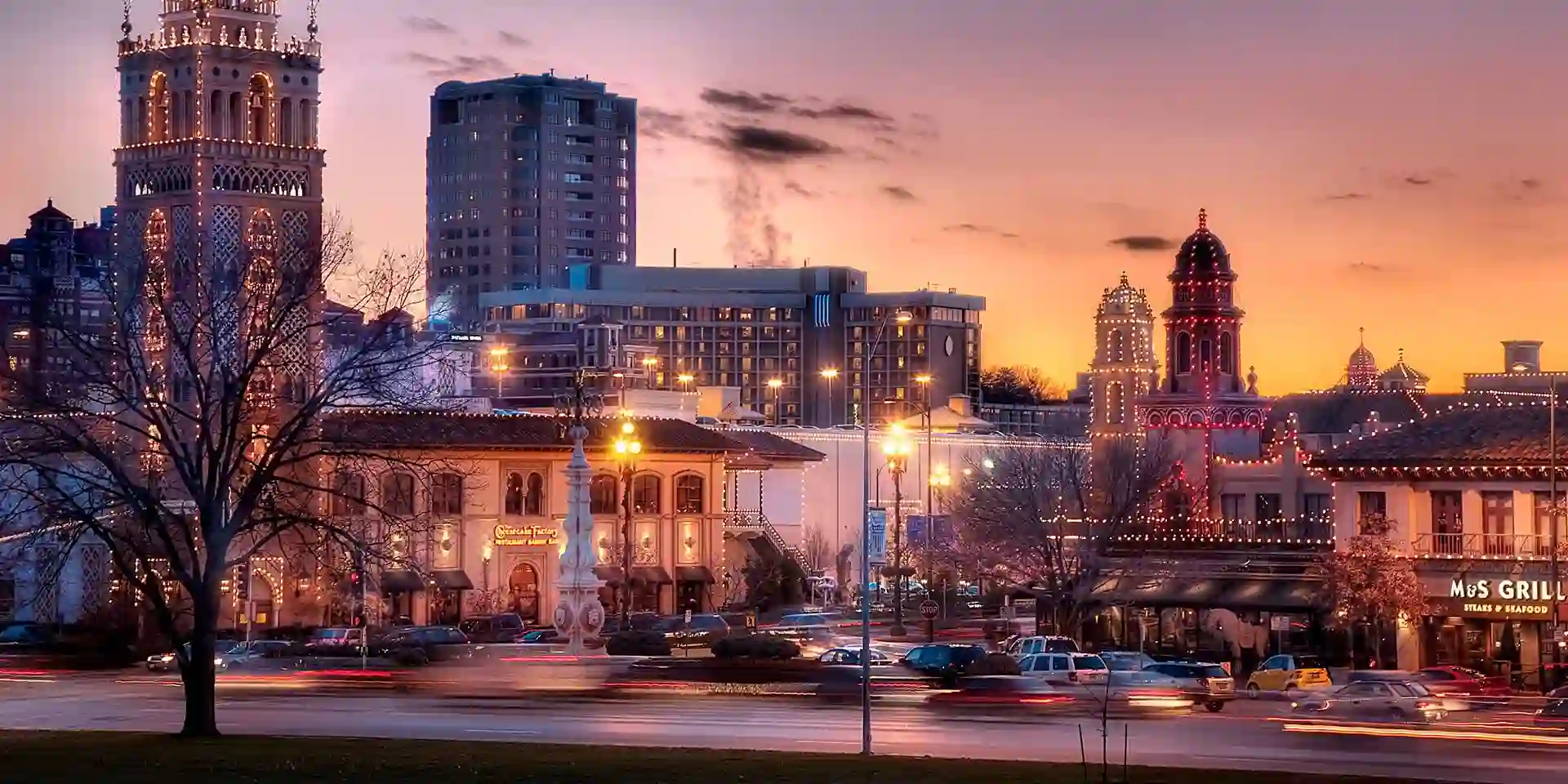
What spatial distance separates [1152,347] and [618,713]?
6467 centimetres

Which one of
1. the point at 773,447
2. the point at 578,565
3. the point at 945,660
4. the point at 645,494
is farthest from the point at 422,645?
the point at 773,447

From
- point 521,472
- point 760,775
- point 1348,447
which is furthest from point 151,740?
point 521,472

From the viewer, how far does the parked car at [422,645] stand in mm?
70938

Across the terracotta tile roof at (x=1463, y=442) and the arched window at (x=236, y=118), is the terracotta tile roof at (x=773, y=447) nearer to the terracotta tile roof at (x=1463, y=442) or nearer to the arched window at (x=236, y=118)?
the arched window at (x=236, y=118)

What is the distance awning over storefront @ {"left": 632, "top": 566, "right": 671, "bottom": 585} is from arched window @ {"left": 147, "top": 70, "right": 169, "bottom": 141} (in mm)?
28017

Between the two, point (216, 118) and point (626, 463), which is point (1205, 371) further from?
point (216, 118)

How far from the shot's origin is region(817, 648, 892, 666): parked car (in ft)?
→ 218

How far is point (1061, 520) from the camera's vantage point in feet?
283

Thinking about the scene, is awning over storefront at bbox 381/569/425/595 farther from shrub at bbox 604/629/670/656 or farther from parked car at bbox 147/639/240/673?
shrub at bbox 604/629/670/656

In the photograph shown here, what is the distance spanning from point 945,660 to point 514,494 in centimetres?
4285

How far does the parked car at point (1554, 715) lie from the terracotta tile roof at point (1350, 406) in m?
68.0

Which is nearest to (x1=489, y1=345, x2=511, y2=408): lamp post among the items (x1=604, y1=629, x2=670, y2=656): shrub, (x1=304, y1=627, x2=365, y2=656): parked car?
(x1=304, y1=627, x2=365, y2=656): parked car

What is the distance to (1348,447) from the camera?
2820 inches

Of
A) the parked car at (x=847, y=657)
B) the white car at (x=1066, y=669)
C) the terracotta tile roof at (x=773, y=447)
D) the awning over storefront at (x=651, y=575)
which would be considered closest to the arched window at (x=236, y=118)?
the awning over storefront at (x=651, y=575)
